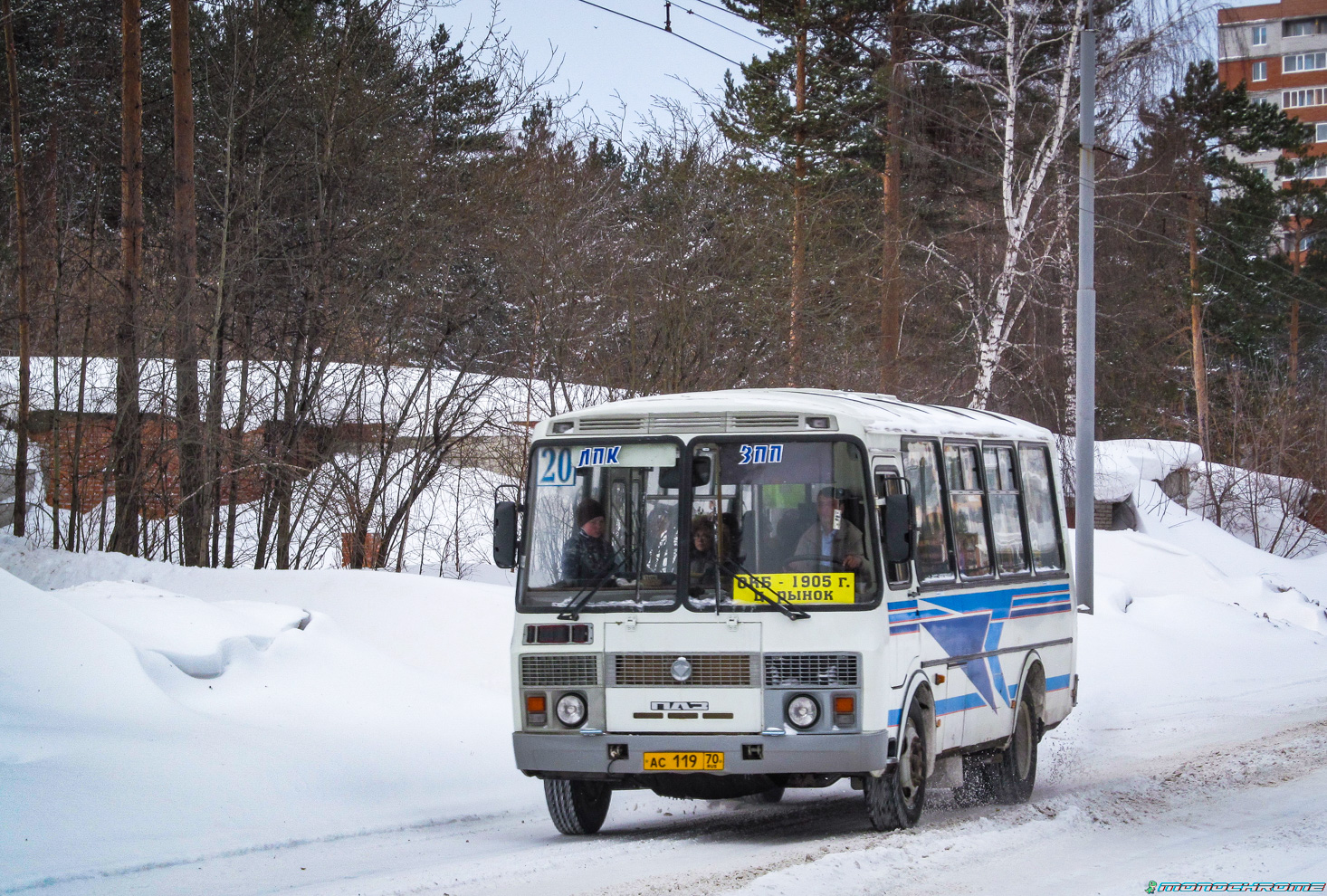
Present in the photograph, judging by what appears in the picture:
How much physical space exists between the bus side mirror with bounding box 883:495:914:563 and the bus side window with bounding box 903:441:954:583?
2.03ft

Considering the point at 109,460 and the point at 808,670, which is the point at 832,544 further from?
the point at 109,460

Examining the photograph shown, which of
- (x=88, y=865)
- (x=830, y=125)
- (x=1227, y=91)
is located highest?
(x=1227, y=91)

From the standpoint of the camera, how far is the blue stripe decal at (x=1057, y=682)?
11516 millimetres

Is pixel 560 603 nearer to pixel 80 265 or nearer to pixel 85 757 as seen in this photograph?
pixel 85 757

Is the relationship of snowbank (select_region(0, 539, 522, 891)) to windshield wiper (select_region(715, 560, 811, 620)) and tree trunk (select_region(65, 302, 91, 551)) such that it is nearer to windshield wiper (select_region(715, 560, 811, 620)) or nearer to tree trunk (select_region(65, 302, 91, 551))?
windshield wiper (select_region(715, 560, 811, 620))

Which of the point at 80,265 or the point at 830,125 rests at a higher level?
the point at 830,125

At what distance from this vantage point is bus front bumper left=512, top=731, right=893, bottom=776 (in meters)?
7.95

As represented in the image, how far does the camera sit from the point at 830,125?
2972 centimetres

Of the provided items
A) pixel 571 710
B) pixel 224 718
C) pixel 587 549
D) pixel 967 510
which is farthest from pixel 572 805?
pixel 967 510

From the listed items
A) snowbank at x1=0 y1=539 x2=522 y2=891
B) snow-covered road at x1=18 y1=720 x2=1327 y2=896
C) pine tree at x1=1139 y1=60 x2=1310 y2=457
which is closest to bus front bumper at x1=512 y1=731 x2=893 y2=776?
snow-covered road at x1=18 y1=720 x2=1327 y2=896

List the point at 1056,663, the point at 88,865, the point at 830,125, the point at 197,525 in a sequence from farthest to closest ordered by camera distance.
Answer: the point at 830,125
the point at 197,525
the point at 1056,663
the point at 88,865

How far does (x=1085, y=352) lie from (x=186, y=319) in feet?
39.8

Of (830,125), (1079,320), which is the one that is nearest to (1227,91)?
(830,125)

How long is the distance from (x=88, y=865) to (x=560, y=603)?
2872 mm
